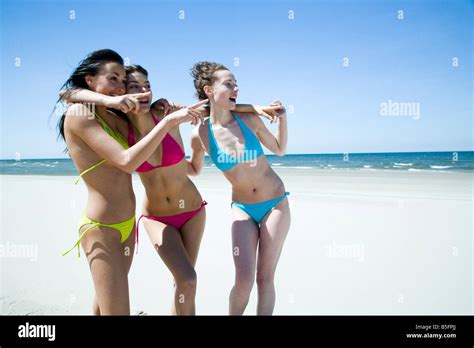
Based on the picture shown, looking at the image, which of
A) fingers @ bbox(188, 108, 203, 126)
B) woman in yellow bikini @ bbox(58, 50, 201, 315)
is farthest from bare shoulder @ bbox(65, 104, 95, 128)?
fingers @ bbox(188, 108, 203, 126)

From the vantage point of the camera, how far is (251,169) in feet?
11.9

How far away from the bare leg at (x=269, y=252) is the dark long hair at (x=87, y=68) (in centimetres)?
195

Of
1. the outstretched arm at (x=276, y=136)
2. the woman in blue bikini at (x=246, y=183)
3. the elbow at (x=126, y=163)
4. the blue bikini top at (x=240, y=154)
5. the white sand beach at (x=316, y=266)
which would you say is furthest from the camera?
the white sand beach at (x=316, y=266)

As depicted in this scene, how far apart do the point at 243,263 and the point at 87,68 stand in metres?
2.11

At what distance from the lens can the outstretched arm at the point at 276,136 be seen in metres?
3.75

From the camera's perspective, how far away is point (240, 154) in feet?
11.8

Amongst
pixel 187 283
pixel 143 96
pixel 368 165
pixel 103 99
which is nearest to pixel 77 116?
pixel 103 99

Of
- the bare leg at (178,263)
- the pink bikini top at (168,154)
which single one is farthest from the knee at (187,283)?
the pink bikini top at (168,154)

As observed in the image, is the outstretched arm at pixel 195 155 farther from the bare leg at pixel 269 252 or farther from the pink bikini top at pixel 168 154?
the bare leg at pixel 269 252

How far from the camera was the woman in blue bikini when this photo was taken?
3404 mm

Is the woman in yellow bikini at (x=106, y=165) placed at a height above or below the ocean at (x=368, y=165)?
above

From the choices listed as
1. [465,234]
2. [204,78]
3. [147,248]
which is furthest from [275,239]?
[465,234]

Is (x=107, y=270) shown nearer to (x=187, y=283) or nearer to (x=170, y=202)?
(x=187, y=283)
